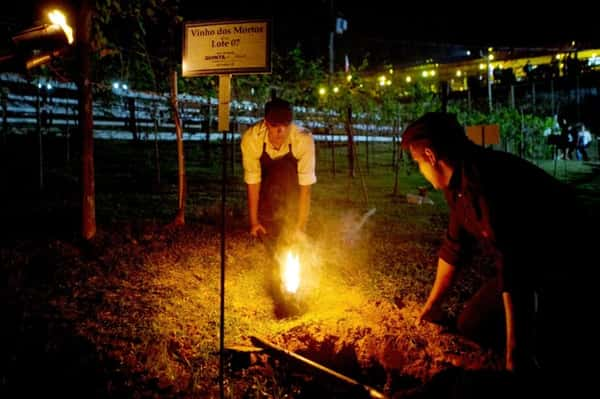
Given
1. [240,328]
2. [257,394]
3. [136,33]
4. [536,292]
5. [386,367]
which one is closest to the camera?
[536,292]

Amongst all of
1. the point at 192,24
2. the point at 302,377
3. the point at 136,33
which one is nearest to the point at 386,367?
the point at 302,377

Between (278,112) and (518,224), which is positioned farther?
(278,112)

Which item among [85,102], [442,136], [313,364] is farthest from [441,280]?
[85,102]

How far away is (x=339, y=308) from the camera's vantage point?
16.8ft

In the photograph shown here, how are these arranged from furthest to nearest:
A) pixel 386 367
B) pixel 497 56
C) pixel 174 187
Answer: pixel 497 56 < pixel 174 187 < pixel 386 367

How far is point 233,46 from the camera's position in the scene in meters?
3.78

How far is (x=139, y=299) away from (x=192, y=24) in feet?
10.5

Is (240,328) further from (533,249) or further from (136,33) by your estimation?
(136,33)

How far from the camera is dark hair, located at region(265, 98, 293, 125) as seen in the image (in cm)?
483

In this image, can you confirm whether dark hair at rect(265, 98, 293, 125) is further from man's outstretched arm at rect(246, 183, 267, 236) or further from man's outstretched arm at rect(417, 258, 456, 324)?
man's outstretched arm at rect(417, 258, 456, 324)

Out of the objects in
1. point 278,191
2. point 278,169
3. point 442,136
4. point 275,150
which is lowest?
point 278,191

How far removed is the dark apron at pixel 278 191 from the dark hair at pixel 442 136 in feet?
9.55

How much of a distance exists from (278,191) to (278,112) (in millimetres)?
1337

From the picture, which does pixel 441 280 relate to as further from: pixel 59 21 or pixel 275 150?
pixel 59 21
